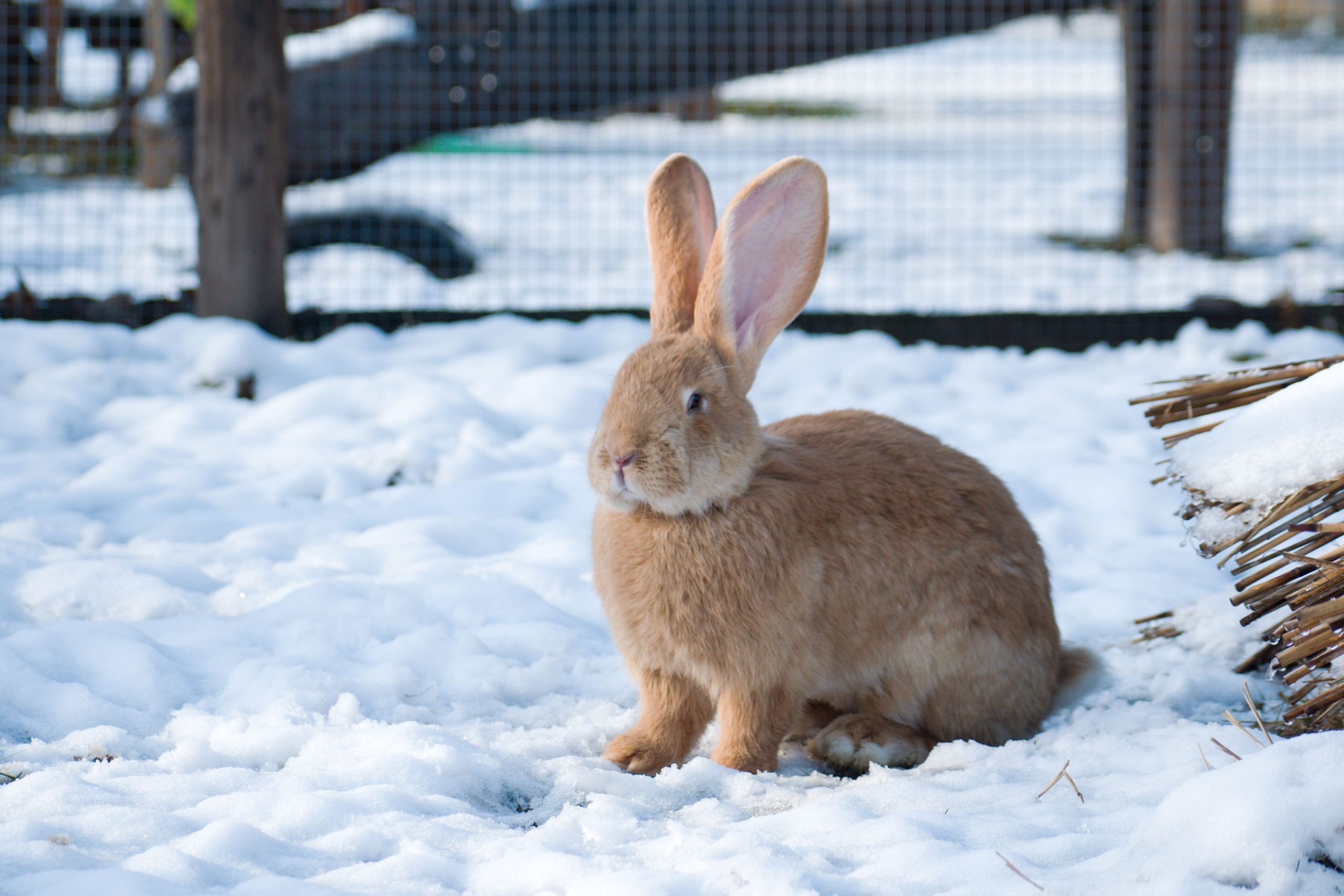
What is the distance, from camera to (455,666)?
234 cm

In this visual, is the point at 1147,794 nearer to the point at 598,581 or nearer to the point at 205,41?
the point at 598,581

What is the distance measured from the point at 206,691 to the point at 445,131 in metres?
4.41

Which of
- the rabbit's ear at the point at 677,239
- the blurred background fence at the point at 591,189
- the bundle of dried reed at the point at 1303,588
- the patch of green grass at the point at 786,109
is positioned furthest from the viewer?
the patch of green grass at the point at 786,109

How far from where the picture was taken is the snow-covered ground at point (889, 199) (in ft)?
19.8

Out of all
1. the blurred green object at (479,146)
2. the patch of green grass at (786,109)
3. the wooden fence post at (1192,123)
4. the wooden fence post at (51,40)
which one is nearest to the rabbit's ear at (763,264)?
the wooden fence post at (1192,123)

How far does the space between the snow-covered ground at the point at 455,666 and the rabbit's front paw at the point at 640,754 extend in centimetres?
4

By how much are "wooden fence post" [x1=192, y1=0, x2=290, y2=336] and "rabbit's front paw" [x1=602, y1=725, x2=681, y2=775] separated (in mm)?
3239

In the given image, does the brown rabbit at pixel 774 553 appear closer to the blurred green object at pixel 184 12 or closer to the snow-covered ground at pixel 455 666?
the snow-covered ground at pixel 455 666

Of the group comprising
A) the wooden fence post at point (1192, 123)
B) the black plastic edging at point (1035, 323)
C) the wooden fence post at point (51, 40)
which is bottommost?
the black plastic edging at point (1035, 323)

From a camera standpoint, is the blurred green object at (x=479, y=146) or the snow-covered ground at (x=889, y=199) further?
the blurred green object at (x=479, y=146)

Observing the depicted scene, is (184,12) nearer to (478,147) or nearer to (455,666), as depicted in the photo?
(478,147)

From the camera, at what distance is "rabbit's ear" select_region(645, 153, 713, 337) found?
2.21 m

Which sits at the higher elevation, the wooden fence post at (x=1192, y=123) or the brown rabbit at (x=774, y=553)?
the wooden fence post at (x=1192, y=123)

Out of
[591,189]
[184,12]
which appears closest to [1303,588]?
[591,189]
